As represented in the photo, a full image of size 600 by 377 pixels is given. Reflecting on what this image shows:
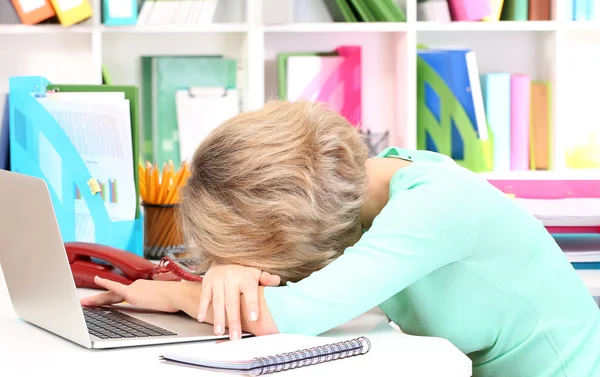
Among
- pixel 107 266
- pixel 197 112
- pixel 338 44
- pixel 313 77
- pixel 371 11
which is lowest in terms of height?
pixel 107 266

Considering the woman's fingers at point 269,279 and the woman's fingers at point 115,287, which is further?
the woman's fingers at point 115,287

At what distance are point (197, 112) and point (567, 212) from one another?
157 centimetres

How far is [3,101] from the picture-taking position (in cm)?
186

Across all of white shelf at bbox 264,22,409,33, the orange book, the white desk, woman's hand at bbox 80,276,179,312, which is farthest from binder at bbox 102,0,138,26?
the white desk

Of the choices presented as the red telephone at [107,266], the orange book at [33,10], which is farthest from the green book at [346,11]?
the red telephone at [107,266]

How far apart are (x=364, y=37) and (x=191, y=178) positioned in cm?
215

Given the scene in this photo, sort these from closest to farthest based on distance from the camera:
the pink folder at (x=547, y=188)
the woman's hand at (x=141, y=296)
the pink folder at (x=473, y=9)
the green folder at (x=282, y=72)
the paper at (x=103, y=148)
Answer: the woman's hand at (x=141, y=296) → the paper at (x=103, y=148) → the pink folder at (x=547, y=188) → the pink folder at (x=473, y=9) → the green folder at (x=282, y=72)

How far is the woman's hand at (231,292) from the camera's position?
108 centimetres

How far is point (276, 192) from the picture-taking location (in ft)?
3.56

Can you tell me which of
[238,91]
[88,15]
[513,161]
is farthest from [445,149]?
[88,15]

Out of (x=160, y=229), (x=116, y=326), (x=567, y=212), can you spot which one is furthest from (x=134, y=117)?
(x=567, y=212)

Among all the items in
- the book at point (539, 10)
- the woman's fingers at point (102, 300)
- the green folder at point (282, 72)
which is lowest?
the woman's fingers at point (102, 300)

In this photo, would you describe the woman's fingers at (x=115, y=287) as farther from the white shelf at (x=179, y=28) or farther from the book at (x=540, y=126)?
the book at (x=540, y=126)

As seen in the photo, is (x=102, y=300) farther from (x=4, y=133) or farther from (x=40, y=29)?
(x=40, y=29)
